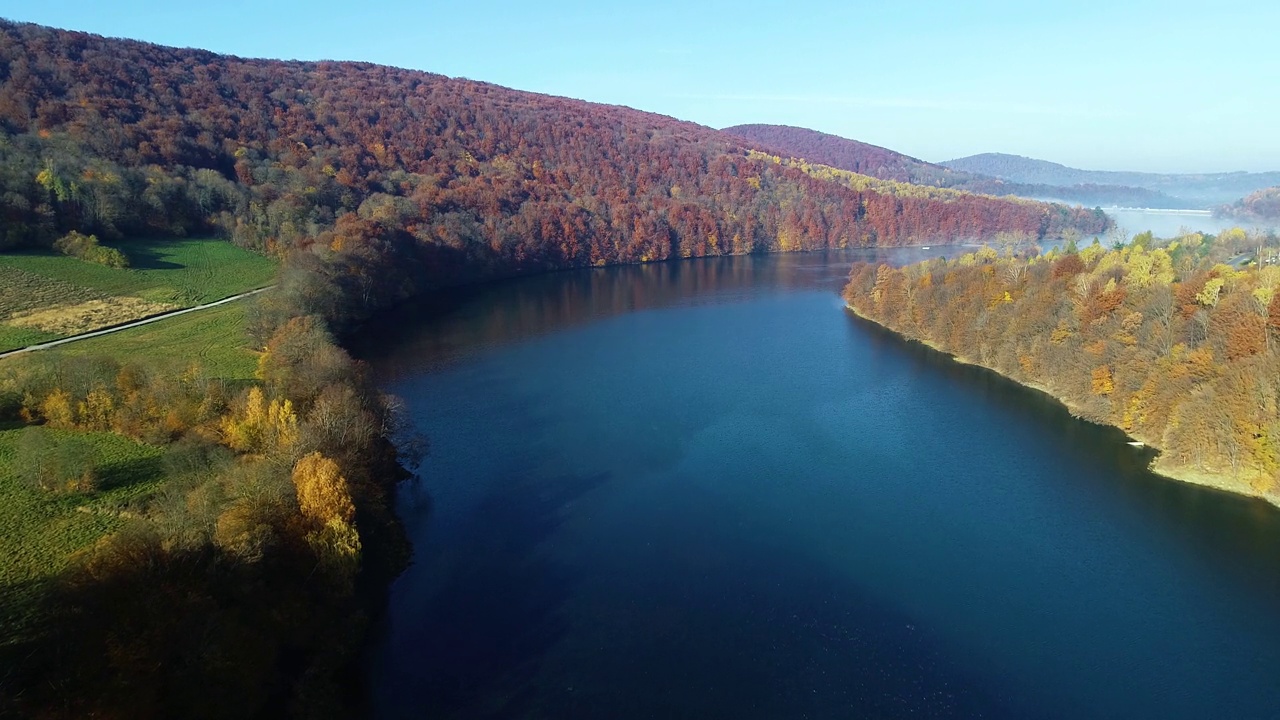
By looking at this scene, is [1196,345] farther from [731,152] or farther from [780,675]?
[731,152]

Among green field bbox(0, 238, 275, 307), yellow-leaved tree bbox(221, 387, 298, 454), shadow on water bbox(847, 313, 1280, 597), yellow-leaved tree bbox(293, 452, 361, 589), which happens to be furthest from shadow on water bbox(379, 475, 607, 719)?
green field bbox(0, 238, 275, 307)

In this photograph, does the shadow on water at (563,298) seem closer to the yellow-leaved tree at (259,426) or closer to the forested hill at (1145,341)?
the yellow-leaved tree at (259,426)

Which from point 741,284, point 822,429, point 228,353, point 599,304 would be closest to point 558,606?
point 822,429

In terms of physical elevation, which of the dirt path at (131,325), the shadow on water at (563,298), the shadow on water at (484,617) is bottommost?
the shadow on water at (484,617)

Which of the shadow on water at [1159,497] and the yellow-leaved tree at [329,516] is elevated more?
the yellow-leaved tree at [329,516]

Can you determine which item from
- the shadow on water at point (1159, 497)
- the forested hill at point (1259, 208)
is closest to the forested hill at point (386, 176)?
the forested hill at point (1259, 208)

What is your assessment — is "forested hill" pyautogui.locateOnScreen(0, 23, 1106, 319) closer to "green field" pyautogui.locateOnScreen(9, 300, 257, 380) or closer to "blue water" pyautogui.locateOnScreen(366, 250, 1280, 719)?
"green field" pyautogui.locateOnScreen(9, 300, 257, 380)
